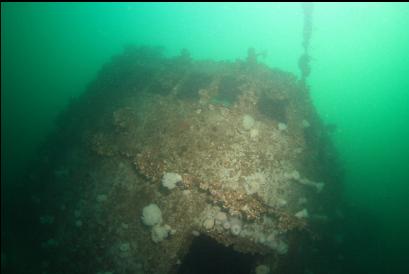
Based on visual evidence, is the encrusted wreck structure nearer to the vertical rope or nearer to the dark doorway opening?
the dark doorway opening

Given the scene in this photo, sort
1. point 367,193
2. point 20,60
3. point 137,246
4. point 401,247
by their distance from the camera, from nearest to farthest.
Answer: point 137,246 < point 401,247 < point 367,193 < point 20,60

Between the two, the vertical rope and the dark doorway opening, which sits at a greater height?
the vertical rope

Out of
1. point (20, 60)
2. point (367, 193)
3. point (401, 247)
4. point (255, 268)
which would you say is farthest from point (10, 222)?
point (20, 60)

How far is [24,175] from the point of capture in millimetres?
9508

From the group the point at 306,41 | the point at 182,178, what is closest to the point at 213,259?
the point at 182,178

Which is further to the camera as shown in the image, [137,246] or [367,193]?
[367,193]

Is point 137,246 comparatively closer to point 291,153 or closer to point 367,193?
point 291,153

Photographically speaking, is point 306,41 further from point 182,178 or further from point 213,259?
point 213,259

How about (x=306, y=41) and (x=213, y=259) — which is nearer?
(x=213, y=259)

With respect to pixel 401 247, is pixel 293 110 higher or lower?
higher

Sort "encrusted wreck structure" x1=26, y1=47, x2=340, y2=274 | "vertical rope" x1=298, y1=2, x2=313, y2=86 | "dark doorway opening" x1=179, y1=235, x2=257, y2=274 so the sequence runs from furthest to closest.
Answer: "vertical rope" x1=298, y1=2, x2=313, y2=86 → "dark doorway opening" x1=179, y1=235, x2=257, y2=274 → "encrusted wreck structure" x1=26, y1=47, x2=340, y2=274

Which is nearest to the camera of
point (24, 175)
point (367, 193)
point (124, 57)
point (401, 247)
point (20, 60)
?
point (24, 175)

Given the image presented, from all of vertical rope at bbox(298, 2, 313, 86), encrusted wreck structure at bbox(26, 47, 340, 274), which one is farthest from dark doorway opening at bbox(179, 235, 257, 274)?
vertical rope at bbox(298, 2, 313, 86)

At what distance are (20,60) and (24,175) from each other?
85028 millimetres
